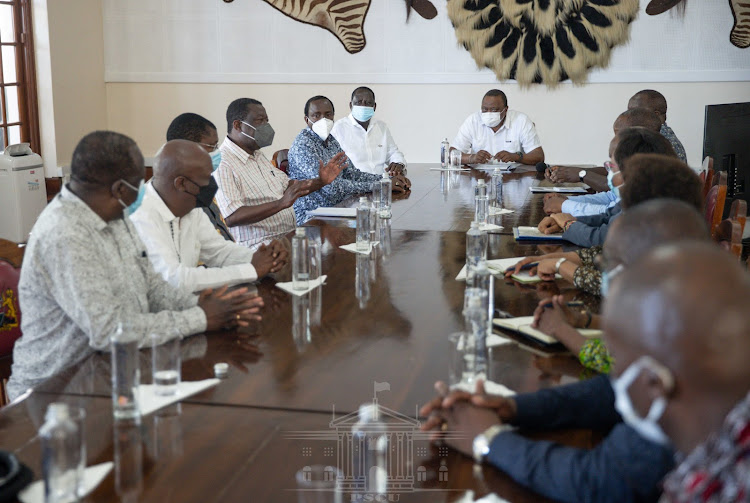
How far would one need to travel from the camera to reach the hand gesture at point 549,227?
3.47 metres

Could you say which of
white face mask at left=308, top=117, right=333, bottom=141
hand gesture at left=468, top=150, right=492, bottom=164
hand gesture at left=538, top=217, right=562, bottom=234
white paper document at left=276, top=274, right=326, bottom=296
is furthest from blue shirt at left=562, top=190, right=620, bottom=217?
hand gesture at left=468, top=150, right=492, bottom=164

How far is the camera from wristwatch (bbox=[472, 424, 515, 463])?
145 cm

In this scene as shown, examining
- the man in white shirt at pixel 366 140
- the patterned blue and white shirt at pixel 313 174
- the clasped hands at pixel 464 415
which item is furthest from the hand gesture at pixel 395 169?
the clasped hands at pixel 464 415

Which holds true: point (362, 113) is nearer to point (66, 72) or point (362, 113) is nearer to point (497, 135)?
point (497, 135)

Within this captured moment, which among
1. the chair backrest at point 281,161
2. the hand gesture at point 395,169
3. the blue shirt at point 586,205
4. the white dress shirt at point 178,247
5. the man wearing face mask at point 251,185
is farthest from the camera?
the chair backrest at point 281,161

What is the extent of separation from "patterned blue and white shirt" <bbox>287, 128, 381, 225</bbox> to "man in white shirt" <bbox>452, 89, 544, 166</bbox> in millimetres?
1399

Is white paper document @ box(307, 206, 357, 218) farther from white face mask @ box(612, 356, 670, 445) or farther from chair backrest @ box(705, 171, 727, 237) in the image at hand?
white face mask @ box(612, 356, 670, 445)

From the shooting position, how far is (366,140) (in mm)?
5852

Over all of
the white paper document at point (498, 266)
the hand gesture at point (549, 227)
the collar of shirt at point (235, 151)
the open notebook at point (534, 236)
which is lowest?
the white paper document at point (498, 266)

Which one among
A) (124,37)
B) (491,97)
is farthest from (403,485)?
(124,37)

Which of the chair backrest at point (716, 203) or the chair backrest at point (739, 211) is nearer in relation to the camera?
the chair backrest at point (739, 211)

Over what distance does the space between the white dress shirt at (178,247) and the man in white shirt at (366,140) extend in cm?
307

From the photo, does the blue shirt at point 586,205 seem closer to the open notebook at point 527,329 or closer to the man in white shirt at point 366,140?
the open notebook at point 527,329

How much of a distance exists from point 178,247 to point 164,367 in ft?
3.29
